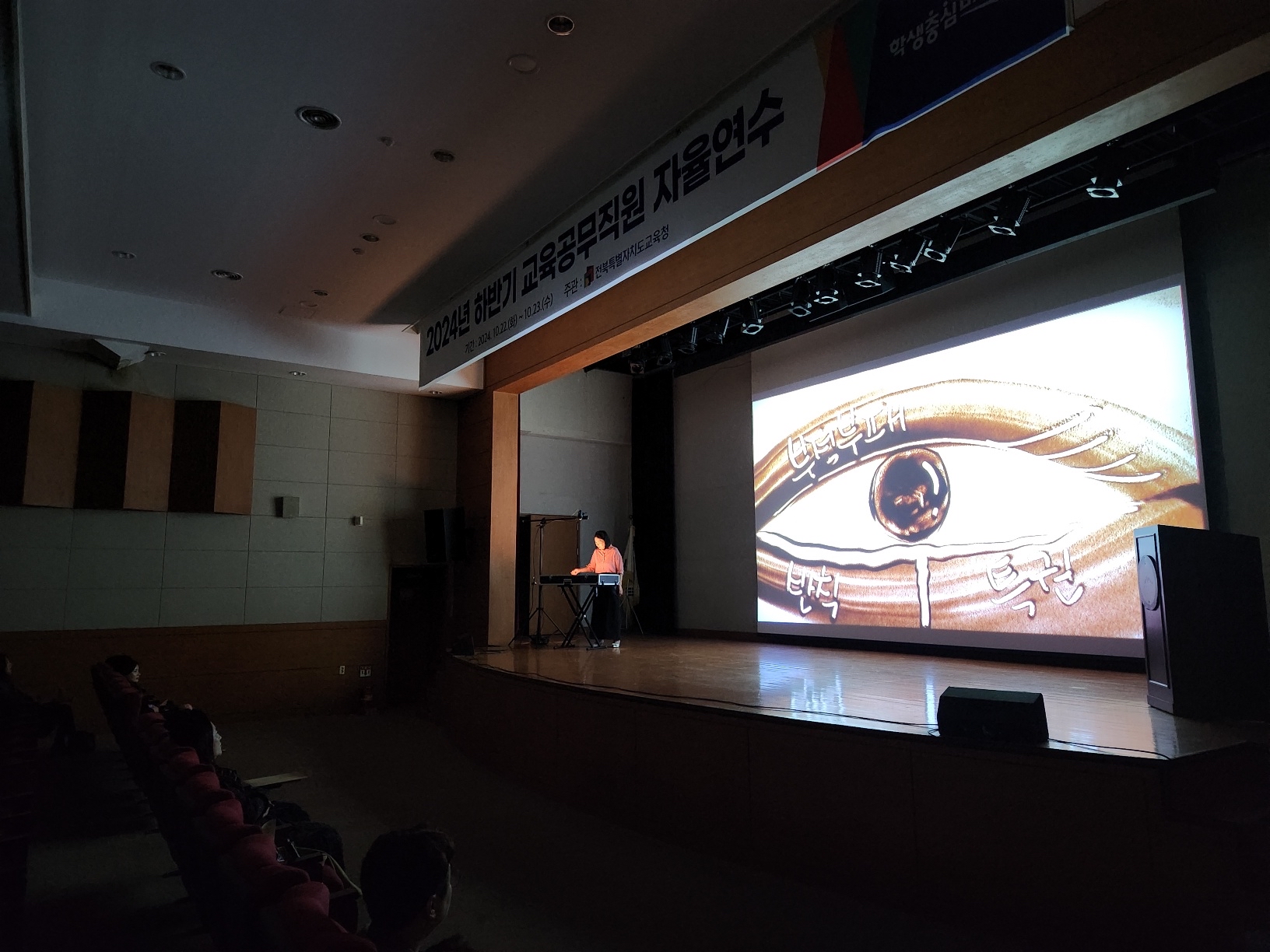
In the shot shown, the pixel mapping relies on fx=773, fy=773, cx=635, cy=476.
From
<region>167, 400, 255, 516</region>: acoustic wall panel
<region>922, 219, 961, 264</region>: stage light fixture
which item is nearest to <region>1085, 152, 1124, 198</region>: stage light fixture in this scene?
<region>922, 219, 961, 264</region>: stage light fixture

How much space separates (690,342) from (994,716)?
5.06 m

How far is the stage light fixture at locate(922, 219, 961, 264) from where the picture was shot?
5.36m

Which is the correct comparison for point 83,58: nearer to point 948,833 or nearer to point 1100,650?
point 948,833

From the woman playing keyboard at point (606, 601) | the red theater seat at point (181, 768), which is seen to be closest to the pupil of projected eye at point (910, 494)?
→ the woman playing keyboard at point (606, 601)

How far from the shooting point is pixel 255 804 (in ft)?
10.2

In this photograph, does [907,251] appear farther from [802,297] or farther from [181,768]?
[181,768]

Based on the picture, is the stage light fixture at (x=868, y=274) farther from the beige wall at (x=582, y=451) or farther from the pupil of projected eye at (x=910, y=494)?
the beige wall at (x=582, y=451)

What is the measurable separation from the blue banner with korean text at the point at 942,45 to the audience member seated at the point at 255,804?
3256mm

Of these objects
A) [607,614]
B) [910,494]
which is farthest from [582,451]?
[910,494]

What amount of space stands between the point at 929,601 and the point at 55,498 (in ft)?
25.7

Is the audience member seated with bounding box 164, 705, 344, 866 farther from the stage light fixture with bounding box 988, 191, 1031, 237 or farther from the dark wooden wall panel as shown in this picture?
the stage light fixture with bounding box 988, 191, 1031, 237

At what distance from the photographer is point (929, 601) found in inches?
261

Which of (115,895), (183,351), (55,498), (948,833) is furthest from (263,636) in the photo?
(948,833)

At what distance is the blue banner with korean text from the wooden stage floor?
96.4 inches
